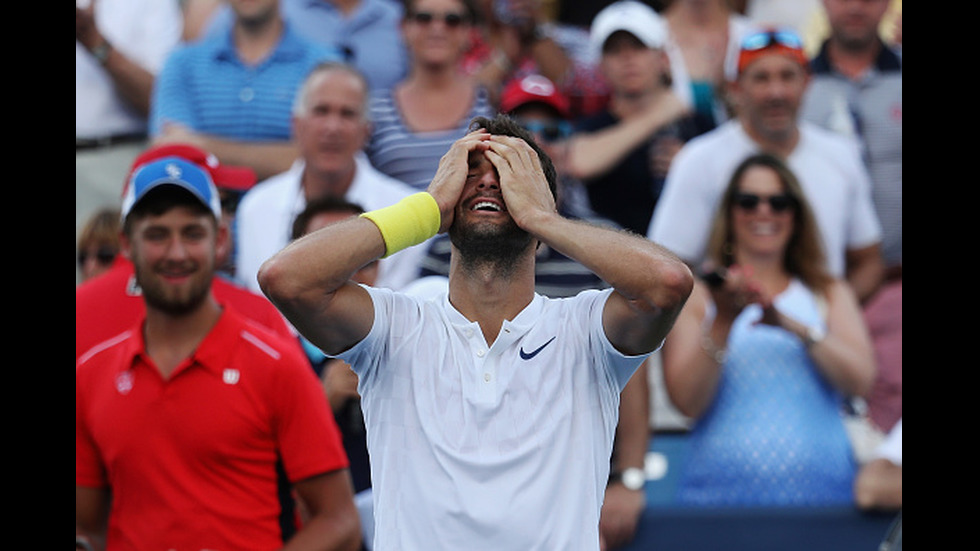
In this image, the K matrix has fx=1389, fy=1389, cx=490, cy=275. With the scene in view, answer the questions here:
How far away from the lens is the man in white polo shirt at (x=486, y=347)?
360cm

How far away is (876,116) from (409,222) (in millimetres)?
4368

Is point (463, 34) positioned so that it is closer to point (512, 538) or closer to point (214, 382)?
point (214, 382)

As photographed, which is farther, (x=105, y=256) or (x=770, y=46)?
(x=770, y=46)

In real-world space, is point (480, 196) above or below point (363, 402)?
above

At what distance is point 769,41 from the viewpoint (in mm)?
A: 6898

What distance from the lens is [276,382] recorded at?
4.73m

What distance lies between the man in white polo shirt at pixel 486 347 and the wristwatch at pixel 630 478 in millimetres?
1917

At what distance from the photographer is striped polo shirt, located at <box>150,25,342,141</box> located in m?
7.28

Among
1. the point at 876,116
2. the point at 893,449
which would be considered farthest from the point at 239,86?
the point at 893,449

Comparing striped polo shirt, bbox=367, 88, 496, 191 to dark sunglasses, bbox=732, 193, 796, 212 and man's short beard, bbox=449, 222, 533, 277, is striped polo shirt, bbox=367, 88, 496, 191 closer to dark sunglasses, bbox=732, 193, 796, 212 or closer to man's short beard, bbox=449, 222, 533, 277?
dark sunglasses, bbox=732, 193, 796, 212

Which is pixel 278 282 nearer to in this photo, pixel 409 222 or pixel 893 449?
pixel 409 222

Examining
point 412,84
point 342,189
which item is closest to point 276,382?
point 342,189

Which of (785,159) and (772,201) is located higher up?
(785,159)

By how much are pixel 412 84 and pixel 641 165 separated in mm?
1260
